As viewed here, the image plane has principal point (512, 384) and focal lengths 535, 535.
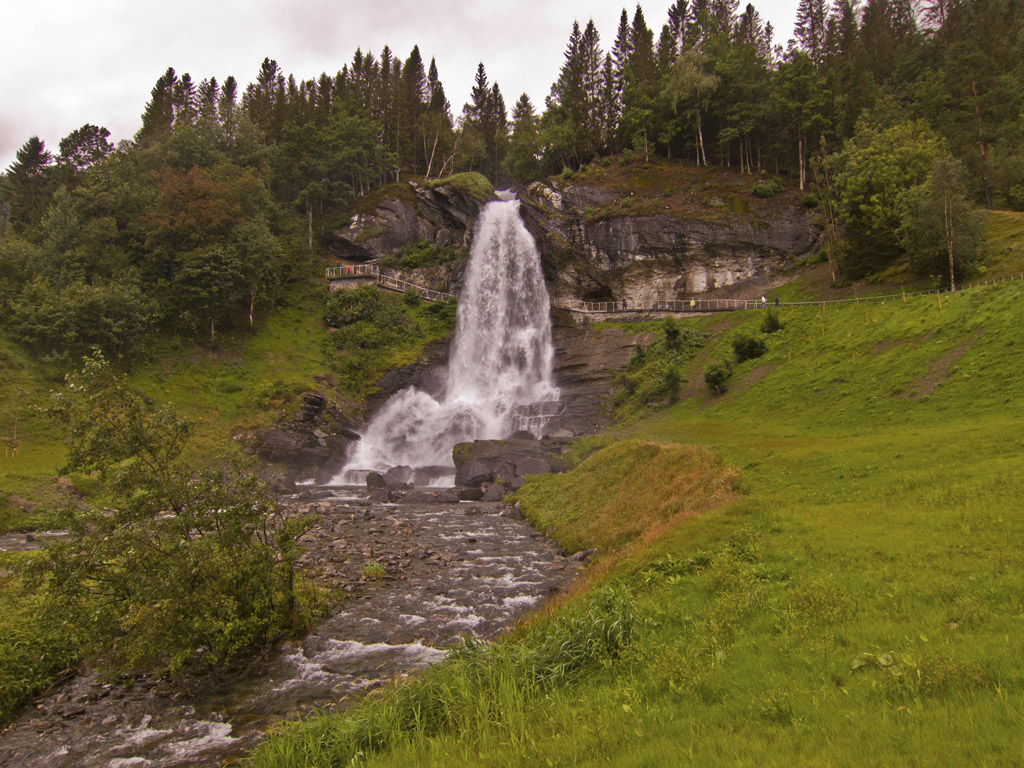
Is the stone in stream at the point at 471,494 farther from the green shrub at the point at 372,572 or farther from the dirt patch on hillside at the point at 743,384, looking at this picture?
the dirt patch on hillside at the point at 743,384

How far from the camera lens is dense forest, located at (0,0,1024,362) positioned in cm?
4712

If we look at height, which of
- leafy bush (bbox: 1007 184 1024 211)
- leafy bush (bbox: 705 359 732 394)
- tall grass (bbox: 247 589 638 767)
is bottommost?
tall grass (bbox: 247 589 638 767)

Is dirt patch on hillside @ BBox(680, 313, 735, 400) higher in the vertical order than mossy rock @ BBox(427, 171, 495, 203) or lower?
lower

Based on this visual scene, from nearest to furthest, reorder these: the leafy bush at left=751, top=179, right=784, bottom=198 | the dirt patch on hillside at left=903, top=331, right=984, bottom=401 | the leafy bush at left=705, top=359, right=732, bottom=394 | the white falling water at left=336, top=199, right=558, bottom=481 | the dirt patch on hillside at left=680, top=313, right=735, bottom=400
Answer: the dirt patch on hillside at left=903, top=331, right=984, bottom=401 < the leafy bush at left=705, top=359, right=732, bottom=394 < the dirt patch on hillside at left=680, top=313, right=735, bottom=400 < the white falling water at left=336, top=199, right=558, bottom=481 < the leafy bush at left=751, top=179, right=784, bottom=198

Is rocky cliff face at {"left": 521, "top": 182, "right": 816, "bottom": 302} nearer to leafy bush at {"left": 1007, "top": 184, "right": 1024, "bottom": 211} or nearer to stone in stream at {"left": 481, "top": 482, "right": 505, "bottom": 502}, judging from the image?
leafy bush at {"left": 1007, "top": 184, "right": 1024, "bottom": 211}

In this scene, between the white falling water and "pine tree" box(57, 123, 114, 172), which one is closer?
the white falling water

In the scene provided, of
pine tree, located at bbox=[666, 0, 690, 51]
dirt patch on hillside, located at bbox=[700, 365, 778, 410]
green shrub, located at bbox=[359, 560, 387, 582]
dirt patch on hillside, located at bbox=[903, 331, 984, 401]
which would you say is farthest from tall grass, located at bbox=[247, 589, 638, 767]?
pine tree, located at bbox=[666, 0, 690, 51]

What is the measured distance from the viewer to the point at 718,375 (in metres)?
39.8

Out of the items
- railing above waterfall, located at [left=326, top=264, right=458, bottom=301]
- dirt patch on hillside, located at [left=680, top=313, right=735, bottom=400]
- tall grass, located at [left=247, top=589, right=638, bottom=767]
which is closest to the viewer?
→ tall grass, located at [left=247, top=589, right=638, bottom=767]

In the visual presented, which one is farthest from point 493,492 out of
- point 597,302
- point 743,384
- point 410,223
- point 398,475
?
point 410,223

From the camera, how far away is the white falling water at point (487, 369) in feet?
161

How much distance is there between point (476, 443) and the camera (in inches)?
1549

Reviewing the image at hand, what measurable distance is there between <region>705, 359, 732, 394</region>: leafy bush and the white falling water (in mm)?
14899

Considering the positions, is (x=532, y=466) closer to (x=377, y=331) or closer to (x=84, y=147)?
(x=377, y=331)
